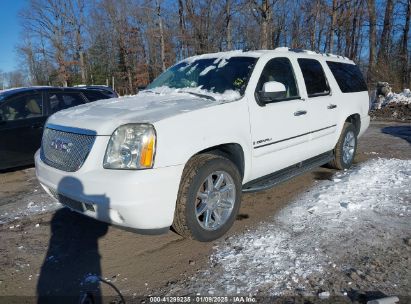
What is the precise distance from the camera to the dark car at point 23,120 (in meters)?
6.52

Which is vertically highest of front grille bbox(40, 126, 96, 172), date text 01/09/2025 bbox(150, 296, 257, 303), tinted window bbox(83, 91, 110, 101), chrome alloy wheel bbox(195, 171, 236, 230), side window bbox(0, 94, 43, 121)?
tinted window bbox(83, 91, 110, 101)

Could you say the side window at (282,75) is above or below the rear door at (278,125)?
above

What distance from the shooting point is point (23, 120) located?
22.2 feet

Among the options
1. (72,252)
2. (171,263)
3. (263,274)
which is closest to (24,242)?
(72,252)

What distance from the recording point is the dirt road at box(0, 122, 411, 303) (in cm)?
302

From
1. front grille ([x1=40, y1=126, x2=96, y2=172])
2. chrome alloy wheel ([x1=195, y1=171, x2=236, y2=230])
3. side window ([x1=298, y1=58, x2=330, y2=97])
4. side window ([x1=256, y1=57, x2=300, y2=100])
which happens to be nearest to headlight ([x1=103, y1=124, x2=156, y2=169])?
front grille ([x1=40, y1=126, x2=96, y2=172])

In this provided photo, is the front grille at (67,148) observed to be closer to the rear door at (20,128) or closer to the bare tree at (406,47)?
the rear door at (20,128)

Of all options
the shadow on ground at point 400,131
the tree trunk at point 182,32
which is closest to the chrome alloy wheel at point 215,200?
the shadow on ground at point 400,131

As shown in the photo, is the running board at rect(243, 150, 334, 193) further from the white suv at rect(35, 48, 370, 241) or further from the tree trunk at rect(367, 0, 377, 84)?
the tree trunk at rect(367, 0, 377, 84)

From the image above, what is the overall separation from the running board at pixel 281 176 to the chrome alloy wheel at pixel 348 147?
77cm

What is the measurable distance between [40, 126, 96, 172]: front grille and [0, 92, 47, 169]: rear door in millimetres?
3275

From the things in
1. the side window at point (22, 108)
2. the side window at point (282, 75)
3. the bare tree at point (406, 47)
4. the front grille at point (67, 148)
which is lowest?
the front grille at point (67, 148)

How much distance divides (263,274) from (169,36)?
112 feet

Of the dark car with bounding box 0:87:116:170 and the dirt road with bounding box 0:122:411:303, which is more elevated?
the dark car with bounding box 0:87:116:170
